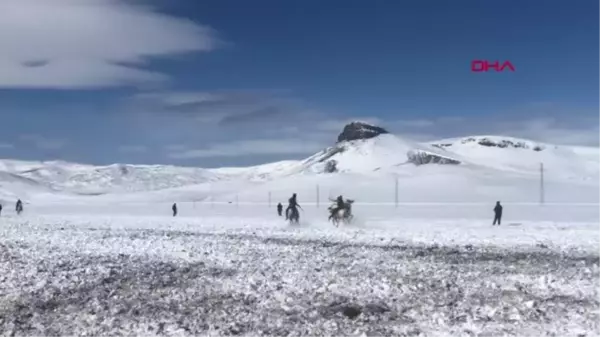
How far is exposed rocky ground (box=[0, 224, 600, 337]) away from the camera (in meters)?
12.6

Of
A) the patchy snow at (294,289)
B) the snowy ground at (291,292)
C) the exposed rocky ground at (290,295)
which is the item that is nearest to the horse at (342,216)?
the patchy snow at (294,289)

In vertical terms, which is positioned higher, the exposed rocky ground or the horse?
the horse

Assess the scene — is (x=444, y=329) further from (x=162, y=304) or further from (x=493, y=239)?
(x=493, y=239)

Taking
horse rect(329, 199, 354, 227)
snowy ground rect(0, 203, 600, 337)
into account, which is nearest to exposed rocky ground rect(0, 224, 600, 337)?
snowy ground rect(0, 203, 600, 337)

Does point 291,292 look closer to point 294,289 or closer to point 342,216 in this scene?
point 294,289

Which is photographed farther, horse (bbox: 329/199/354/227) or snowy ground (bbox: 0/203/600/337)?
horse (bbox: 329/199/354/227)

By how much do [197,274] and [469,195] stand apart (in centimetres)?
14204

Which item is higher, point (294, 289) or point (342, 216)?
point (342, 216)

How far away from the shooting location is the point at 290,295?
15055 mm

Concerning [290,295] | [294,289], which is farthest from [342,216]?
[290,295]

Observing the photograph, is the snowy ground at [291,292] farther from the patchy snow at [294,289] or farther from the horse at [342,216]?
the horse at [342,216]

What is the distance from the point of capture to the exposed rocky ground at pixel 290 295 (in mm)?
12578

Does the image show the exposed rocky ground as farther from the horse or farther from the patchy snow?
the horse

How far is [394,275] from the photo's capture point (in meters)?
18.1
